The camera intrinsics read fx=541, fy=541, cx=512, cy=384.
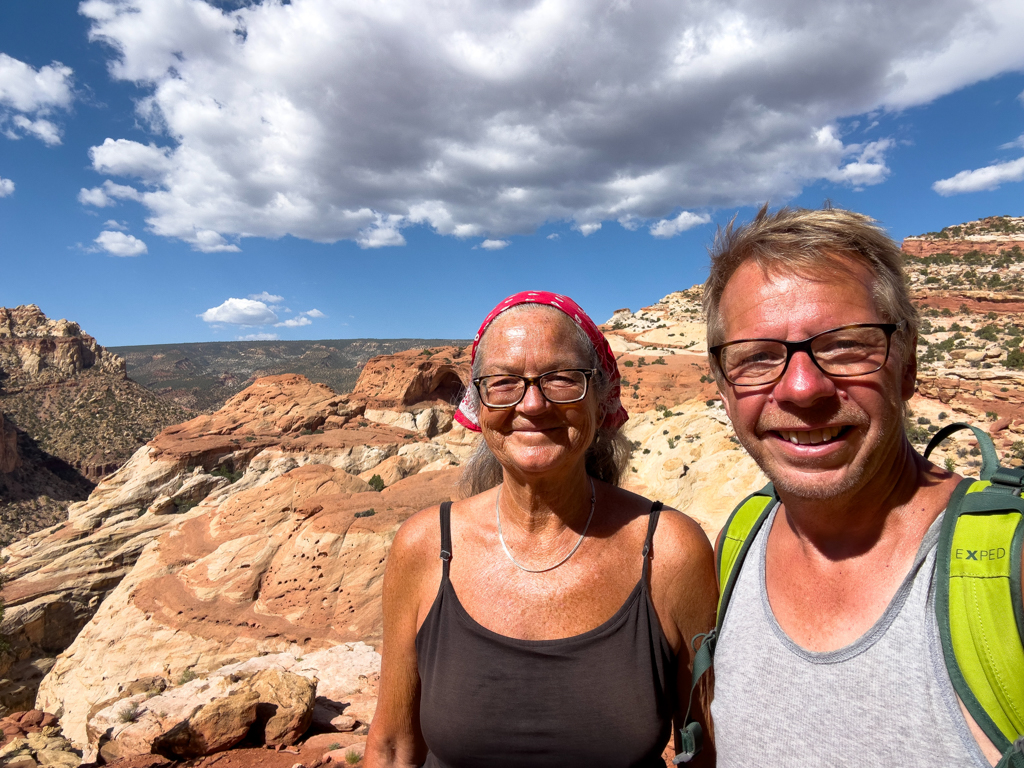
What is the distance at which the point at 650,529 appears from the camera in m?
Answer: 1.97

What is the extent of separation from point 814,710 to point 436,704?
1150 millimetres

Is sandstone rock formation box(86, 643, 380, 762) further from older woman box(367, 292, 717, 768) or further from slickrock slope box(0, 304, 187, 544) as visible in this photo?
slickrock slope box(0, 304, 187, 544)

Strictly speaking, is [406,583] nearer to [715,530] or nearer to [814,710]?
[814,710]

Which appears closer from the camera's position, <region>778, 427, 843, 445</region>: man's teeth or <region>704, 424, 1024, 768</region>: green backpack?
<region>704, 424, 1024, 768</region>: green backpack

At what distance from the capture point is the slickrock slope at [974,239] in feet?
142

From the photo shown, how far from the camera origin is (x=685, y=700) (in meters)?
1.86

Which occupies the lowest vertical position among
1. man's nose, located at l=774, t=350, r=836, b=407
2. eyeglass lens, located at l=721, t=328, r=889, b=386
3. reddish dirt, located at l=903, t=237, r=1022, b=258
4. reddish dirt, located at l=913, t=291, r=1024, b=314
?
man's nose, located at l=774, t=350, r=836, b=407

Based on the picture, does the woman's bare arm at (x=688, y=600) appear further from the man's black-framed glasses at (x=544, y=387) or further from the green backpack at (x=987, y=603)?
the green backpack at (x=987, y=603)

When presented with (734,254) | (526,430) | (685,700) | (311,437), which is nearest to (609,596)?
(685,700)

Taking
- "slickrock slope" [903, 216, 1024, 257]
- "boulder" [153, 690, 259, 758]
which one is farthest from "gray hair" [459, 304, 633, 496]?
"slickrock slope" [903, 216, 1024, 257]

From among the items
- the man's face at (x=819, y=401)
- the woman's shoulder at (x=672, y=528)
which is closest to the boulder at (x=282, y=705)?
the woman's shoulder at (x=672, y=528)

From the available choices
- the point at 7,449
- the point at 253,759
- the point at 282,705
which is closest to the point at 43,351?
the point at 7,449

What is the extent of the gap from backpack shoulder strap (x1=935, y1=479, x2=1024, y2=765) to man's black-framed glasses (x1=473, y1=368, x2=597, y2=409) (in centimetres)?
108

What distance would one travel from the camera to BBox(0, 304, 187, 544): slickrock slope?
40.0m
